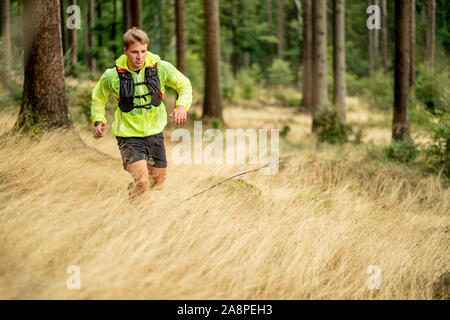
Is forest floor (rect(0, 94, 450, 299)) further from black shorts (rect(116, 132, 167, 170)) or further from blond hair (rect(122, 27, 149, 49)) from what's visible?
blond hair (rect(122, 27, 149, 49))

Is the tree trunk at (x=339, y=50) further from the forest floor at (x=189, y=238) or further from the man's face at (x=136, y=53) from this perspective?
the man's face at (x=136, y=53)

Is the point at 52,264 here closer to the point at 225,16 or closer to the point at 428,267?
the point at 428,267

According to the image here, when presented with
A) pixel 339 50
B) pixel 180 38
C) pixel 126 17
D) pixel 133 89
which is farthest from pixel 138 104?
pixel 126 17

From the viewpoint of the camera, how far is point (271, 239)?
402 centimetres

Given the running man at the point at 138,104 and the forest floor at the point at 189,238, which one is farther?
the running man at the point at 138,104

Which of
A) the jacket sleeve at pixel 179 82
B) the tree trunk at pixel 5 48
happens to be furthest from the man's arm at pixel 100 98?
the tree trunk at pixel 5 48

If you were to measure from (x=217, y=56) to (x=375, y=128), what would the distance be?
279 inches

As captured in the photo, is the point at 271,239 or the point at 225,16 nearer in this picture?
the point at 271,239

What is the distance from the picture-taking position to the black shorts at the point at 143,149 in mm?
4246

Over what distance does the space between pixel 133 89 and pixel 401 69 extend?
8.55 metres

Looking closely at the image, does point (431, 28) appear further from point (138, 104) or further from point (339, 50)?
point (138, 104)

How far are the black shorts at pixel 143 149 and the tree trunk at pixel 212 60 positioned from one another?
10197mm

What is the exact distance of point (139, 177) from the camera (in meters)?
4.18

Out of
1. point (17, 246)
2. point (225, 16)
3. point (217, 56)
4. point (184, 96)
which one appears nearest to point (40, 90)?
point (184, 96)
